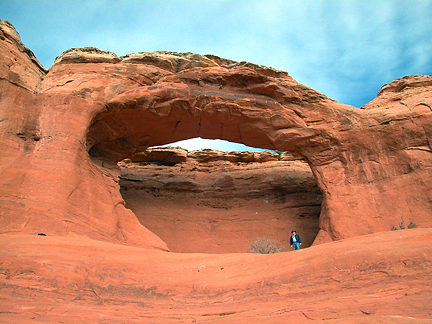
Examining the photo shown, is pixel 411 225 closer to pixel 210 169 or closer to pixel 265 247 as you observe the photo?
pixel 265 247

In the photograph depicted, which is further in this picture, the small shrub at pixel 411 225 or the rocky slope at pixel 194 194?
the small shrub at pixel 411 225

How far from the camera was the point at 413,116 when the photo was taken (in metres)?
9.68

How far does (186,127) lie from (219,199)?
3.67 metres

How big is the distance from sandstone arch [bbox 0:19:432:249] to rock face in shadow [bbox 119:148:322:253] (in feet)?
7.33

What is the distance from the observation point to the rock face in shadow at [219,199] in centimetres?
1178

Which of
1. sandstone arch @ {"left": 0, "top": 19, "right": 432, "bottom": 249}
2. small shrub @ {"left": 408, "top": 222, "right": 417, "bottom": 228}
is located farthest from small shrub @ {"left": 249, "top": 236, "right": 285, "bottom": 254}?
small shrub @ {"left": 408, "top": 222, "right": 417, "bottom": 228}

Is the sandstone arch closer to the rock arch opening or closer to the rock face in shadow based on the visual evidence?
the rock arch opening

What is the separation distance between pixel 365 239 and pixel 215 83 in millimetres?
7389

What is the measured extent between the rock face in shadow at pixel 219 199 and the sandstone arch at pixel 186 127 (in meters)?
2.23

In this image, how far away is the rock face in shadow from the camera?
38.7ft

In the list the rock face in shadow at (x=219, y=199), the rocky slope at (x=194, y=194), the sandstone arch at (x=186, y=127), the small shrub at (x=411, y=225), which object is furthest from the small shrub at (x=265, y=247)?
the small shrub at (x=411, y=225)

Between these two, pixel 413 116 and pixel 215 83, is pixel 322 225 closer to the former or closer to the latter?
pixel 413 116

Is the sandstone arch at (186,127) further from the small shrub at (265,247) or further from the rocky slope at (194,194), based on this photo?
the small shrub at (265,247)

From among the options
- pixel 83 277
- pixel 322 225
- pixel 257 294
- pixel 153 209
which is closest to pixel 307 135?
pixel 322 225
